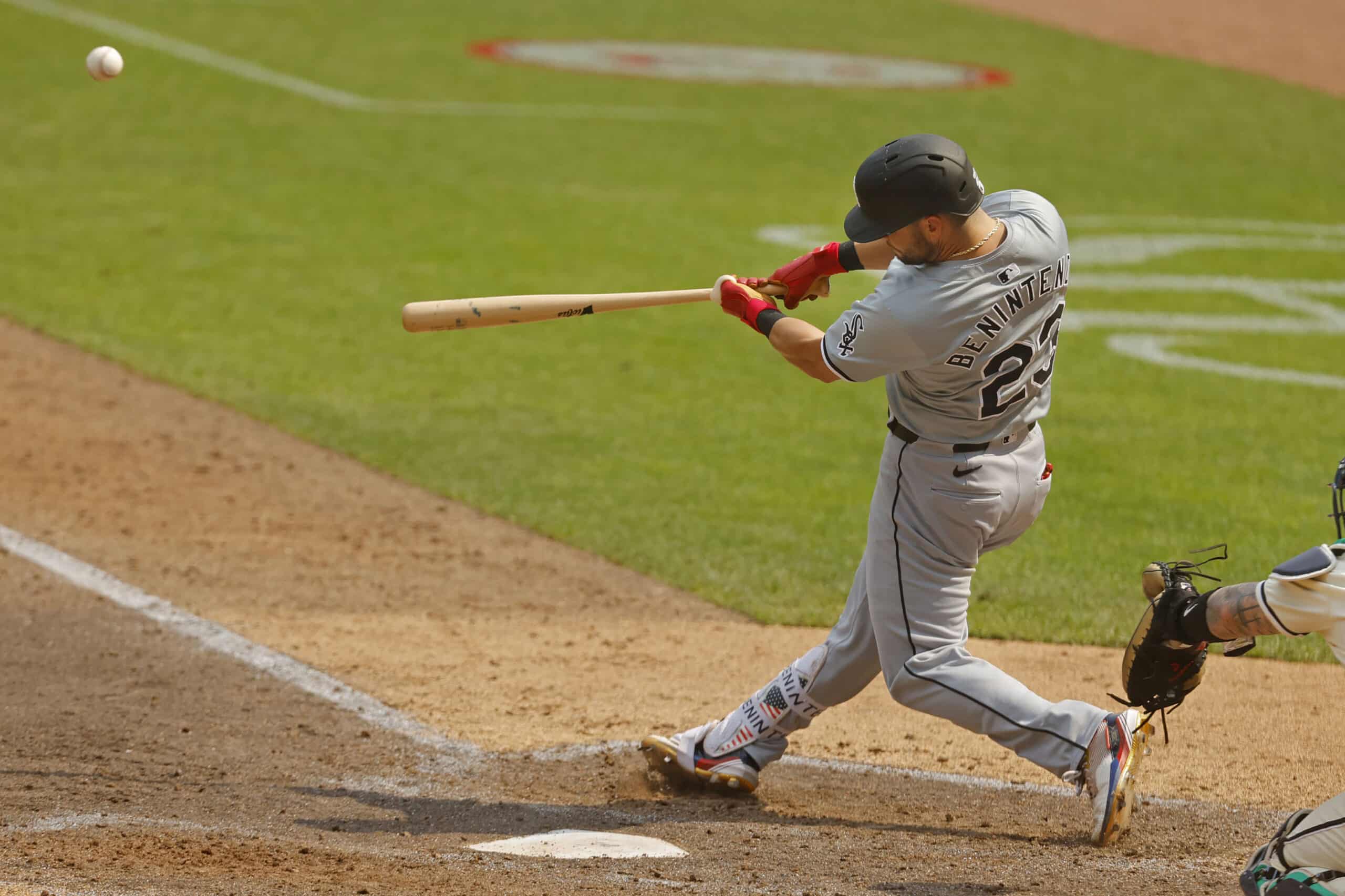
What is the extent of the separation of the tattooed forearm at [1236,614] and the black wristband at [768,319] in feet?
4.22

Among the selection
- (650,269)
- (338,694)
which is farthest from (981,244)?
(650,269)

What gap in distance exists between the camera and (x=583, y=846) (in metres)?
4.04

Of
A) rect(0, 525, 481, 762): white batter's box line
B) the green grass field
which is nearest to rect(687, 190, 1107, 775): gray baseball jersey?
rect(0, 525, 481, 762): white batter's box line

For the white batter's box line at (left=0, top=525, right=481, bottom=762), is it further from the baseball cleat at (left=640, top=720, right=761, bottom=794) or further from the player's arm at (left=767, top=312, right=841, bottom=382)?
the player's arm at (left=767, top=312, right=841, bottom=382)

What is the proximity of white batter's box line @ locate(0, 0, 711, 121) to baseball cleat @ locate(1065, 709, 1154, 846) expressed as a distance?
51.1 feet

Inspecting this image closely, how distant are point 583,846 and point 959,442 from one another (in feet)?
4.77

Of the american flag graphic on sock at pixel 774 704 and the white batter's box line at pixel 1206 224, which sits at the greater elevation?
the white batter's box line at pixel 1206 224

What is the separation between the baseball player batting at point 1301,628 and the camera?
3.25m

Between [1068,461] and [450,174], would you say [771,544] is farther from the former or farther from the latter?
[450,174]

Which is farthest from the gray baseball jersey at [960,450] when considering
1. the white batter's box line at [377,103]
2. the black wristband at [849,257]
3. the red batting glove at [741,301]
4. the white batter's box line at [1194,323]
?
the white batter's box line at [377,103]

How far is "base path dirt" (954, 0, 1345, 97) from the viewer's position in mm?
22625

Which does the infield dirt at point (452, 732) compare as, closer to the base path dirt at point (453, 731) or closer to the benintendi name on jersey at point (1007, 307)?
the base path dirt at point (453, 731)

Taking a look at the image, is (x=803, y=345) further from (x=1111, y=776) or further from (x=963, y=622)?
(x=1111, y=776)

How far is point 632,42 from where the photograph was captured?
24.0 metres
